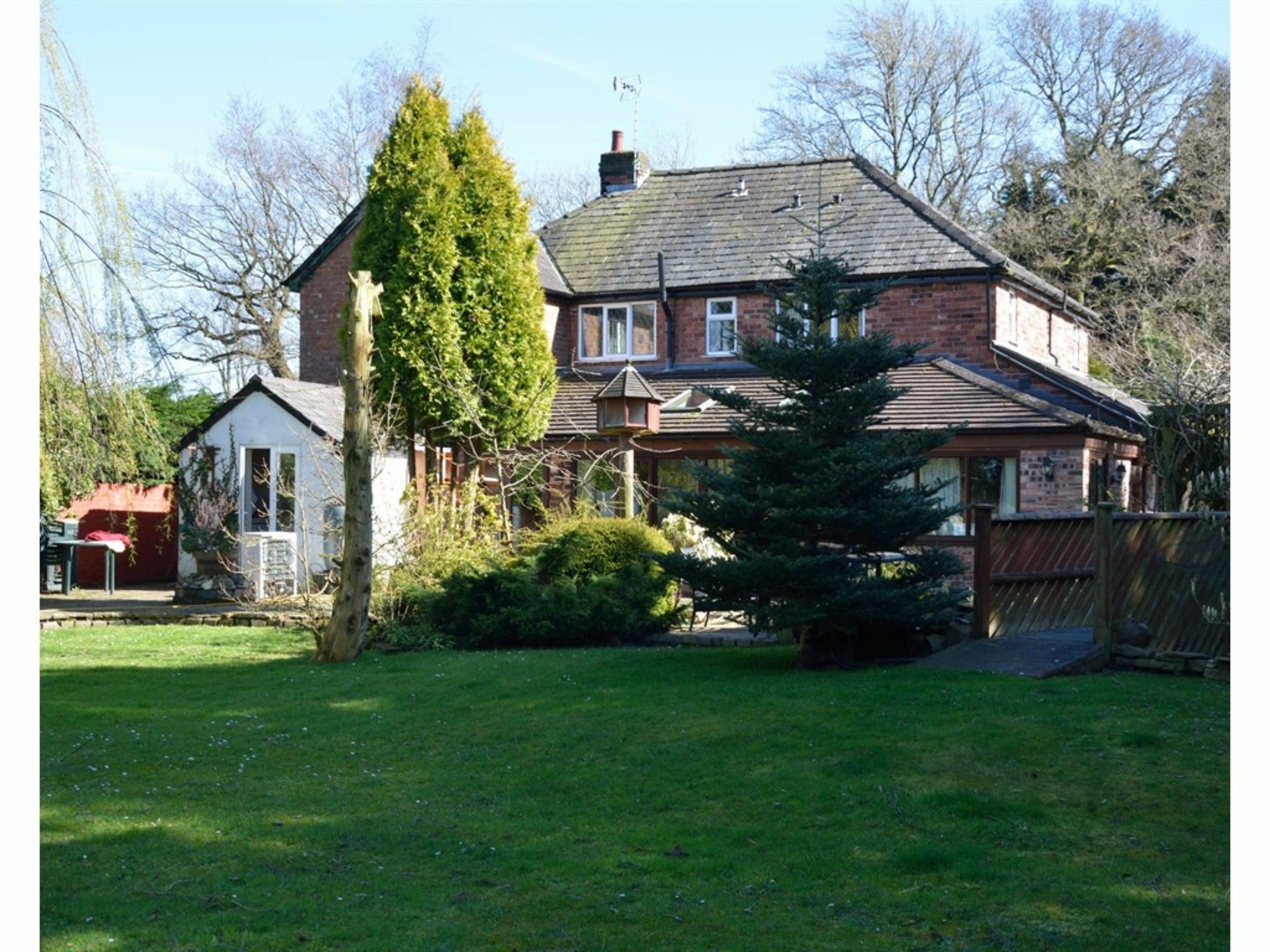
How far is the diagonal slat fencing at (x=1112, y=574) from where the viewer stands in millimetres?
12156

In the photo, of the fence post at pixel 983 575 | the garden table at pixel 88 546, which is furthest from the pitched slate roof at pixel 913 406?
the garden table at pixel 88 546

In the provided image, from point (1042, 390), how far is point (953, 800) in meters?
16.8

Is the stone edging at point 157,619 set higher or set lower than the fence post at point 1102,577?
lower

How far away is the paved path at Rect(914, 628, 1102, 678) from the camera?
40.1 feet

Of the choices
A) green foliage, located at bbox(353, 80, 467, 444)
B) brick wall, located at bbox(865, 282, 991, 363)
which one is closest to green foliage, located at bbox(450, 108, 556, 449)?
green foliage, located at bbox(353, 80, 467, 444)

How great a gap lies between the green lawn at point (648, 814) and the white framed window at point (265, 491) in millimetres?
11636

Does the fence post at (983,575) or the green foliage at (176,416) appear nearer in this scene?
the fence post at (983,575)

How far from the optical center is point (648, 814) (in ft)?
27.4

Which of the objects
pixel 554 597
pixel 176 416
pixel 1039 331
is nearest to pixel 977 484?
pixel 1039 331

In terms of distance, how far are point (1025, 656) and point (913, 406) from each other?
10918mm

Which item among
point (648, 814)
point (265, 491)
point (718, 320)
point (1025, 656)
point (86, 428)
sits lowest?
point (648, 814)

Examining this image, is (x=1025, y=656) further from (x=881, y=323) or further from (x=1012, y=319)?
(x=1012, y=319)

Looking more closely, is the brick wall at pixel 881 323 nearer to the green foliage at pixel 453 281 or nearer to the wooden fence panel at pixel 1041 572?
the green foliage at pixel 453 281

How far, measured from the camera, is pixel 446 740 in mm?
10648
